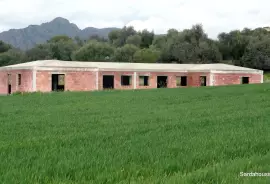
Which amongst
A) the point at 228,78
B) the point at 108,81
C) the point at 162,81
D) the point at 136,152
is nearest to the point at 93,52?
the point at 162,81

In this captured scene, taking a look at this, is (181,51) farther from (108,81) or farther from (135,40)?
(108,81)

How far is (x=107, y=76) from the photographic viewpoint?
40.1 meters

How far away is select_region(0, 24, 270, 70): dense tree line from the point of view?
6159 centimetres

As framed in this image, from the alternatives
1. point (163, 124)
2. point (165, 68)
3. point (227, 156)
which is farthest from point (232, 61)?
point (227, 156)

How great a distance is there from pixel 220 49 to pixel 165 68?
29.7 metres

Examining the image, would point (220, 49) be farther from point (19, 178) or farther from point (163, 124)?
point (19, 178)

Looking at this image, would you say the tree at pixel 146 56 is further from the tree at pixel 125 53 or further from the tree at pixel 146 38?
the tree at pixel 146 38

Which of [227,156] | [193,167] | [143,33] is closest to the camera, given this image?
[193,167]

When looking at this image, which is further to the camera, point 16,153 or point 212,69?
point 212,69

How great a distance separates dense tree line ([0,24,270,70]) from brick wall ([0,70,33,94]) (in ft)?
87.9

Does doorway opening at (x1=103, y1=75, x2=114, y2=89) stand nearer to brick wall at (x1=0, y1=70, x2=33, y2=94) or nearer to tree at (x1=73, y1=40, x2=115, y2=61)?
brick wall at (x1=0, y1=70, x2=33, y2=94)

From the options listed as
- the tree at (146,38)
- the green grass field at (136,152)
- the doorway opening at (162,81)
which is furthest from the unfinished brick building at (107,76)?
the tree at (146,38)

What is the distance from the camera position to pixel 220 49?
6919 cm

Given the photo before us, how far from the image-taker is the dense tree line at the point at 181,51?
61.6m
